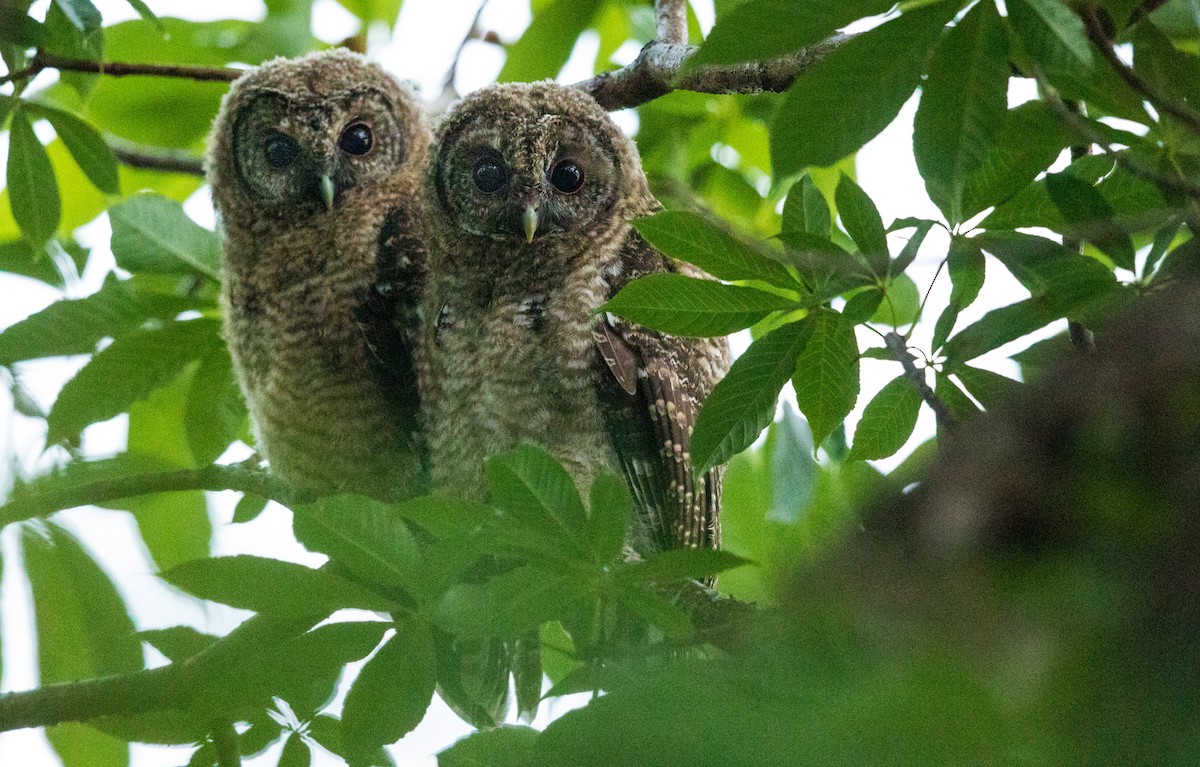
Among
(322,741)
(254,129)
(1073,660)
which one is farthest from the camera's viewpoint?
(254,129)

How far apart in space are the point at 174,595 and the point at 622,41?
277cm

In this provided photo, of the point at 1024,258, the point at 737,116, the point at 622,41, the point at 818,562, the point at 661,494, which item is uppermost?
the point at 622,41

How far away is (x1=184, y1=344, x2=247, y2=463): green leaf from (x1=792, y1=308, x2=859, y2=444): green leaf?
1.80 metres

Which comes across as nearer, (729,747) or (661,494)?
(729,747)

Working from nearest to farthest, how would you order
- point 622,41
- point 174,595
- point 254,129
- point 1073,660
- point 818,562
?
point 1073,660, point 818,562, point 174,595, point 254,129, point 622,41

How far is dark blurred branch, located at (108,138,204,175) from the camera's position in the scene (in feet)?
13.5

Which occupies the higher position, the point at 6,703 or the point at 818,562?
the point at 818,562

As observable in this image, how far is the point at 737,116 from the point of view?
3.81 m

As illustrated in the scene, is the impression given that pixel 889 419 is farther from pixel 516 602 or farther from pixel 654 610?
pixel 516 602

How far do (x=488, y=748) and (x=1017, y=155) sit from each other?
4.11 feet

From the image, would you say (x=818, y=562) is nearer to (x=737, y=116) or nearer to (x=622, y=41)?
(x=737, y=116)

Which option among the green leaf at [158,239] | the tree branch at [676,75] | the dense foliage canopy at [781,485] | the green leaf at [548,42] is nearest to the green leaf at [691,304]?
the dense foliage canopy at [781,485]

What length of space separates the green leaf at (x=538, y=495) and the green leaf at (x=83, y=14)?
1396 mm

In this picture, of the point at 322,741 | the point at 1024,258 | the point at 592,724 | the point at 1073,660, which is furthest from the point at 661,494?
the point at 1073,660
